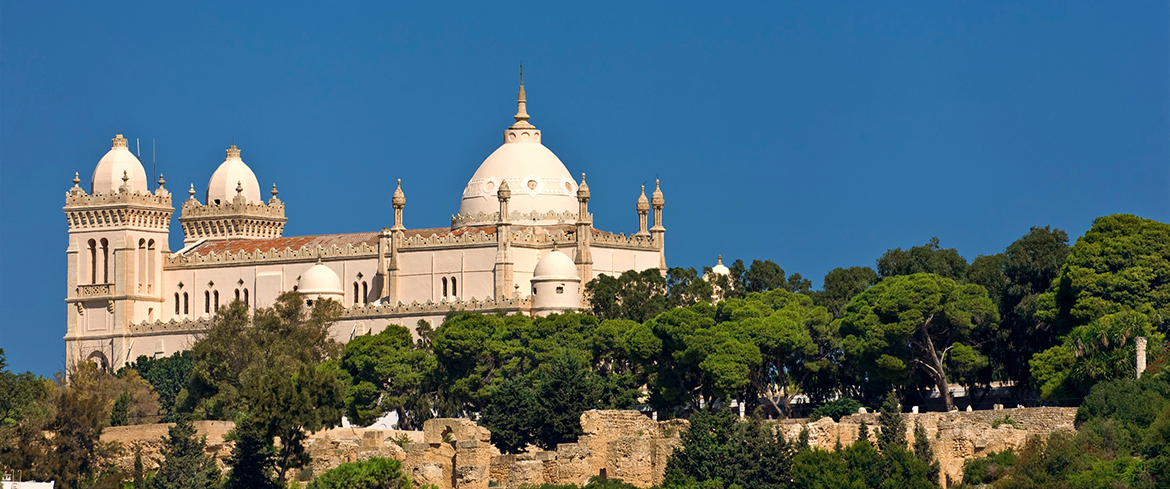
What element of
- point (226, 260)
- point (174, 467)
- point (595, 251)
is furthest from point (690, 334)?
point (226, 260)

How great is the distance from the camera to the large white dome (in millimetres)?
96688

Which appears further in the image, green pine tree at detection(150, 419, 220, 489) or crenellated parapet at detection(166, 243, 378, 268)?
crenellated parapet at detection(166, 243, 378, 268)

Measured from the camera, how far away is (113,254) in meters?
101

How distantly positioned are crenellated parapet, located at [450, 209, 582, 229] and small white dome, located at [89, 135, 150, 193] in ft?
49.6

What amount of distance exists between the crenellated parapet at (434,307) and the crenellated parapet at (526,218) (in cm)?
460

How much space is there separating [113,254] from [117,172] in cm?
359

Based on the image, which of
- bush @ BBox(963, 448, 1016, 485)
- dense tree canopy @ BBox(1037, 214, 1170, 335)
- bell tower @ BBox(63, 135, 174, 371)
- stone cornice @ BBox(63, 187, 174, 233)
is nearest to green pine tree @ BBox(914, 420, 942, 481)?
bush @ BBox(963, 448, 1016, 485)

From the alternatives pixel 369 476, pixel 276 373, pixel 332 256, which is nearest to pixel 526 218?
pixel 332 256

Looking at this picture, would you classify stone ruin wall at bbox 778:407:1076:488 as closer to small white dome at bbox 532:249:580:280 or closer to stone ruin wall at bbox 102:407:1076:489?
stone ruin wall at bbox 102:407:1076:489

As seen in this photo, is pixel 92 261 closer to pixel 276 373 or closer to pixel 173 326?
pixel 173 326

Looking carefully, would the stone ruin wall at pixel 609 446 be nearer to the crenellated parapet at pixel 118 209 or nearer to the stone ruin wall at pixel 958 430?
the stone ruin wall at pixel 958 430

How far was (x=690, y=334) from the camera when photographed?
225 ft

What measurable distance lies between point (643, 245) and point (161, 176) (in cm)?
2228

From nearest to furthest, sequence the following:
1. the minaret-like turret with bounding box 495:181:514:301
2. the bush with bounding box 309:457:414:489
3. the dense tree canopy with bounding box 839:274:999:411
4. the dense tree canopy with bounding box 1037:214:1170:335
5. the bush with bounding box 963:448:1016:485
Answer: the bush with bounding box 963:448:1016:485
the bush with bounding box 309:457:414:489
the dense tree canopy with bounding box 1037:214:1170:335
the dense tree canopy with bounding box 839:274:999:411
the minaret-like turret with bounding box 495:181:514:301
